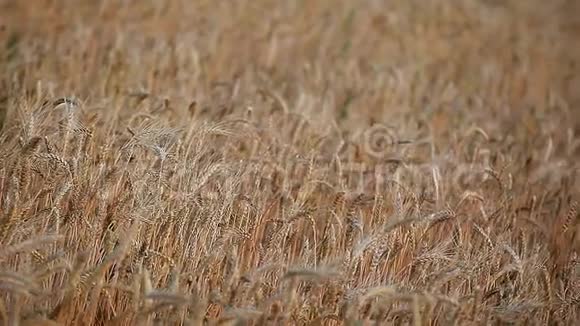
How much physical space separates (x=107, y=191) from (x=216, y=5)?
524 cm

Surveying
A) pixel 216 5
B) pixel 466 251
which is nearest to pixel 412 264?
pixel 466 251

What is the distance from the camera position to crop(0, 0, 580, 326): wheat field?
106 inches

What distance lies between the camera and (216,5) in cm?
802

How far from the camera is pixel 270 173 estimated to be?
12.6 ft

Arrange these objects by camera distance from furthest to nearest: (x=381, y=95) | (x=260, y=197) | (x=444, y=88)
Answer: (x=444, y=88) < (x=381, y=95) < (x=260, y=197)

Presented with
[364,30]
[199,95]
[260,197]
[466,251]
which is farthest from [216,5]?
[466,251]

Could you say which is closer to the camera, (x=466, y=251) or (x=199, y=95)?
(x=466, y=251)

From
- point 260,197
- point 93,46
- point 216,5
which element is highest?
point 216,5

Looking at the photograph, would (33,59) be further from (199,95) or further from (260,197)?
(260,197)

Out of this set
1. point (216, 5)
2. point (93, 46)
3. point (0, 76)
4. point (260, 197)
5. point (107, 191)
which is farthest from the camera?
point (216, 5)

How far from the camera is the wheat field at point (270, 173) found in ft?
8.84

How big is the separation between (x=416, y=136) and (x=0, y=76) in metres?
2.48

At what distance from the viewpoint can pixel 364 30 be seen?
8406 mm

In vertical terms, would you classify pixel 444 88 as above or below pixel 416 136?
above
